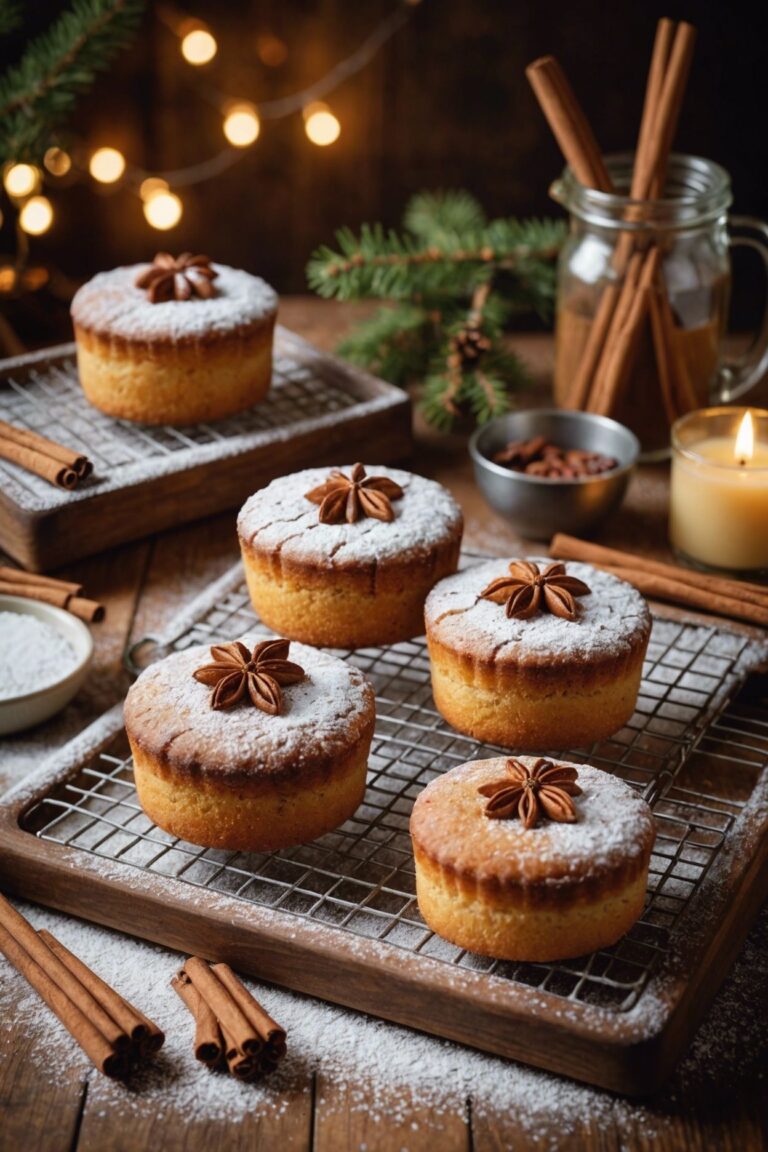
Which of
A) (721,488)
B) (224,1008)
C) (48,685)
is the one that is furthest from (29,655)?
(721,488)

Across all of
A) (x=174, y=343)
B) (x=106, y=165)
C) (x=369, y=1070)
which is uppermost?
(x=106, y=165)

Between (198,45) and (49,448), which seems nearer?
(49,448)

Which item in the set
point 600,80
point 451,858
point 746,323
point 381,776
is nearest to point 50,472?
point 381,776

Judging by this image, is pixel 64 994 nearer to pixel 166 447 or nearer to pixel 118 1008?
pixel 118 1008

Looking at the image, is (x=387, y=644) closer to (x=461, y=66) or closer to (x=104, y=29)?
(x=104, y=29)

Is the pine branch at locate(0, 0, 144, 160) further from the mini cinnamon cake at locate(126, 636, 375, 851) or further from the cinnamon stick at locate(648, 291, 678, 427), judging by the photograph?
the mini cinnamon cake at locate(126, 636, 375, 851)

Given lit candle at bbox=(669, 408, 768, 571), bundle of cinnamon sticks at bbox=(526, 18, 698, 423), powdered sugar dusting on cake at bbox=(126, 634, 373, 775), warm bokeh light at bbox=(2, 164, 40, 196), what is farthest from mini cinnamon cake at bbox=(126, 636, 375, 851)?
warm bokeh light at bbox=(2, 164, 40, 196)

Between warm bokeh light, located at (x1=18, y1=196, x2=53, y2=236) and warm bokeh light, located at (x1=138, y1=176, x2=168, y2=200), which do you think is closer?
warm bokeh light, located at (x1=18, y1=196, x2=53, y2=236)
